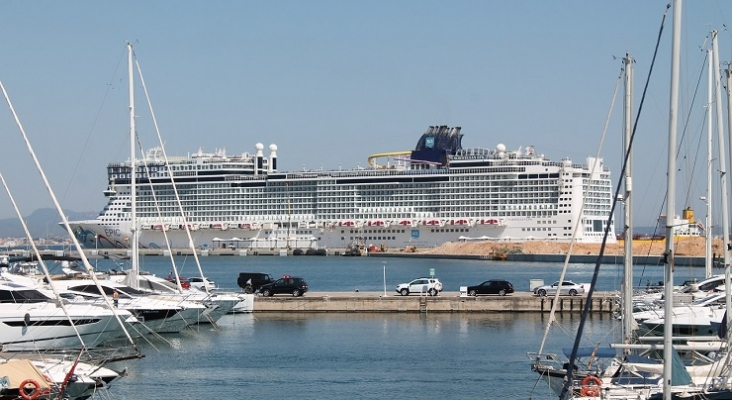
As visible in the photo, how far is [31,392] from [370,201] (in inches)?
4060

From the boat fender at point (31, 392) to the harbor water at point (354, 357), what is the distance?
5869 millimetres

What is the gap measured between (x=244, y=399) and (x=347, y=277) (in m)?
47.9

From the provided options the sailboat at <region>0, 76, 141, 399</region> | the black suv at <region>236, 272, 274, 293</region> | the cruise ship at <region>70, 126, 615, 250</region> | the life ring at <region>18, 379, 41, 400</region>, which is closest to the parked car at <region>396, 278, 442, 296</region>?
the black suv at <region>236, 272, 274, 293</region>

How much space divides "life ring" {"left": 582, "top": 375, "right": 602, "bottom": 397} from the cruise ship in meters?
90.2

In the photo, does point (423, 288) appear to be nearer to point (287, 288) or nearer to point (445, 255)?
point (287, 288)

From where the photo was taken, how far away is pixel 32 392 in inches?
711

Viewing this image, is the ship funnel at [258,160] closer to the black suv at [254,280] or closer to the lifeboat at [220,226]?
the lifeboat at [220,226]

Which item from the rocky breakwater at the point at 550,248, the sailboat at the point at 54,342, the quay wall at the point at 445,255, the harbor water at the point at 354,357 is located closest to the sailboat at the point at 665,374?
the harbor water at the point at 354,357

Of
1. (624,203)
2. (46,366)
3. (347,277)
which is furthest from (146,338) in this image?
(347,277)

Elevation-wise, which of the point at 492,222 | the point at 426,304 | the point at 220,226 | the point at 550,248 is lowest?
the point at 426,304

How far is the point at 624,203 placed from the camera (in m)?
23.0

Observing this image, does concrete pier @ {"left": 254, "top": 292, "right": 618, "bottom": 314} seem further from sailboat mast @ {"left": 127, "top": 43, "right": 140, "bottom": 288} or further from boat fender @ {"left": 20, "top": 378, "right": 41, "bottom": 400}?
boat fender @ {"left": 20, "top": 378, "right": 41, "bottom": 400}

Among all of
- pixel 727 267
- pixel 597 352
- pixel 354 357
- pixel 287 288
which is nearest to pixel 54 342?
pixel 354 357

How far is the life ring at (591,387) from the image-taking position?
1819 cm
